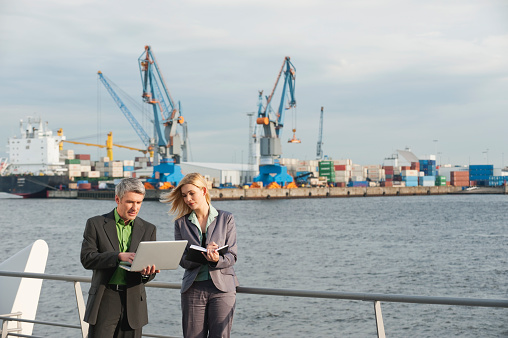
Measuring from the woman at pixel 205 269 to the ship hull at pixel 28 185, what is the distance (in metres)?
86.3

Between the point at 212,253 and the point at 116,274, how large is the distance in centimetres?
50

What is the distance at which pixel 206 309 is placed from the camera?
3262 millimetres

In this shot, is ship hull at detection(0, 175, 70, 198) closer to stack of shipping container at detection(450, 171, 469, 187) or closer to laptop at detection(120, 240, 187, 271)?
stack of shipping container at detection(450, 171, 469, 187)

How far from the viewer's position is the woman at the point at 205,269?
10.5 ft

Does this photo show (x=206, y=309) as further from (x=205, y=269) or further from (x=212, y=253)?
(x=212, y=253)

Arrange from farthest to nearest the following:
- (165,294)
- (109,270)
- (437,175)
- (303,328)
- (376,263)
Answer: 1. (437,175)
2. (376,263)
3. (165,294)
4. (303,328)
5. (109,270)

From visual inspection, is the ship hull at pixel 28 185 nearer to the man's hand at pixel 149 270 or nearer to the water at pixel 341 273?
the water at pixel 341 273

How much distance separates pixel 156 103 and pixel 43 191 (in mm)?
24306

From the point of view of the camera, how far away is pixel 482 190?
121438mm

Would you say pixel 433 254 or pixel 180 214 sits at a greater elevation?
pixel 180 214

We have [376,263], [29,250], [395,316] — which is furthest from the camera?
[376,263]

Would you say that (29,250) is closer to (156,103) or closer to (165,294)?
(165,294)

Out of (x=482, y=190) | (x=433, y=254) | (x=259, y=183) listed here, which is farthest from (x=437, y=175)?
(x=433, y=254)

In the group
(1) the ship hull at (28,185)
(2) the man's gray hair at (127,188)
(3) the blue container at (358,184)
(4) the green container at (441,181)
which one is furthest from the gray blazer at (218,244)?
(4) the green container at (441,181)
